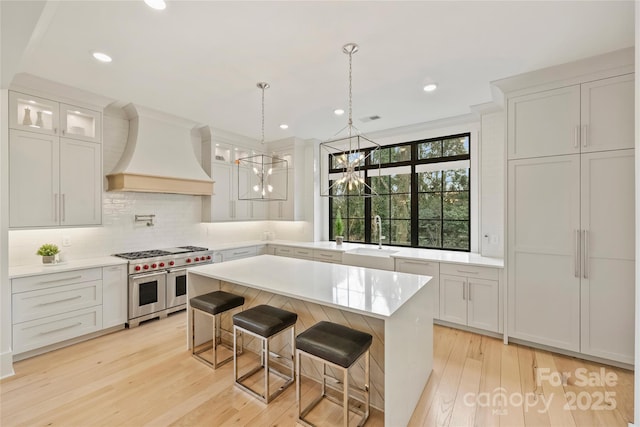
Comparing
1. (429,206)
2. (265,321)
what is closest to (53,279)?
(265,321)

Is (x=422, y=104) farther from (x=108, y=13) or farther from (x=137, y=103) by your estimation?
(x=137, y=103)

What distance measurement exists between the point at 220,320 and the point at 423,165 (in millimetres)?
3671

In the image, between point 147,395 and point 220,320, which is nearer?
point 147,395

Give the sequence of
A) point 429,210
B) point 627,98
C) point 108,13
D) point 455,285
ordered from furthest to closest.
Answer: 1. point 429,210
2. point 455,285
3. point 627,98
4. point 108,13

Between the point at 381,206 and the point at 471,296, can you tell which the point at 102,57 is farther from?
the point at 471,296

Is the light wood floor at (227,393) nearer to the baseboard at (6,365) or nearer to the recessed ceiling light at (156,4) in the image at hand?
the baseboard at (6,365)

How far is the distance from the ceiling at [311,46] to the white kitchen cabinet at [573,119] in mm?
326

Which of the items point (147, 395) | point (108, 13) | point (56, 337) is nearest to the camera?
point (108, 13)

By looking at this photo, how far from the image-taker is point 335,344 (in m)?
1.82

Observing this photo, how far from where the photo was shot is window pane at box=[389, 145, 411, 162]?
4723 mm

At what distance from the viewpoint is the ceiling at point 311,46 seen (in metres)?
1.89

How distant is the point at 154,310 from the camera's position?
3.70 m

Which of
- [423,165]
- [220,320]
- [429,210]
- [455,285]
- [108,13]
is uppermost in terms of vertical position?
[108,13]

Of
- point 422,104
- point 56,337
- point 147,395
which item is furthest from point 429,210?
point 56,337
